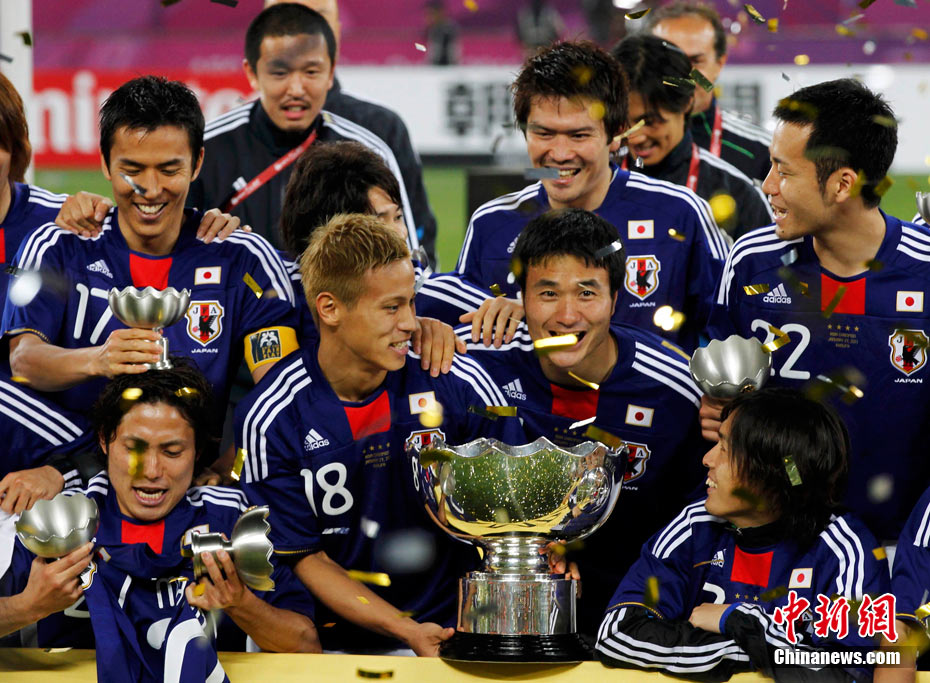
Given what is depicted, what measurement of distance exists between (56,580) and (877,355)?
2.19m

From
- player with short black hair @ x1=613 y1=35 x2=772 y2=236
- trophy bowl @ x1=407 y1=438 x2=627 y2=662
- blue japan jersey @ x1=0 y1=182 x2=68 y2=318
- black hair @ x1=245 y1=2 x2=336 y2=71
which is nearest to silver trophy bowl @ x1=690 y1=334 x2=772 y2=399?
trophy bowl @ x1=407 y1=438 x2=627 y2=662

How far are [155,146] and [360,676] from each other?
173cm

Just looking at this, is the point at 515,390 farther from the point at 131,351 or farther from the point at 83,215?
the point at 83,215

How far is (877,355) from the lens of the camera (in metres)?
3.41

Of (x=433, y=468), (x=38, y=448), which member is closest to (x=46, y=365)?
(x=38, y=448)

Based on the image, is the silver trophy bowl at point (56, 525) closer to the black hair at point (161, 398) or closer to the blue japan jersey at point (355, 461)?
the black hair at point (161, 398)

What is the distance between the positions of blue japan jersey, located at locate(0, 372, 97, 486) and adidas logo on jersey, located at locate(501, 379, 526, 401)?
118 cm

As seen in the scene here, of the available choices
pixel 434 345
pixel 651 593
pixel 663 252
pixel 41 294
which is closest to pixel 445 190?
pixel 663 252

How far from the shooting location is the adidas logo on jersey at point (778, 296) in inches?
139

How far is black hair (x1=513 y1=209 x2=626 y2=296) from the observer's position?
11.2 feet

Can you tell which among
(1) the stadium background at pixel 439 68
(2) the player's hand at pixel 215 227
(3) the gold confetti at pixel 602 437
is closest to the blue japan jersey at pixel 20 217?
(2) the player's hand at pixel 215 227

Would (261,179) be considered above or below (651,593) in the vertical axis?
above

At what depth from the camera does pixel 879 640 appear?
2723mm

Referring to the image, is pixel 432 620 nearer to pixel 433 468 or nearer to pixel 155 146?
pixel 433 468
